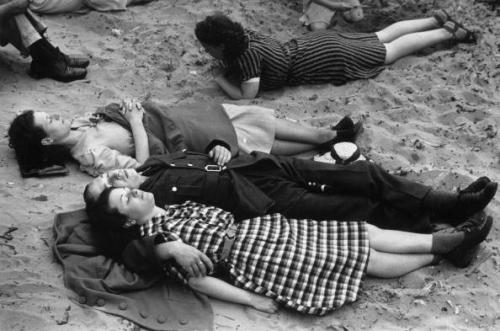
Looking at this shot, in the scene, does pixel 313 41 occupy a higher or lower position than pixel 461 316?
higher

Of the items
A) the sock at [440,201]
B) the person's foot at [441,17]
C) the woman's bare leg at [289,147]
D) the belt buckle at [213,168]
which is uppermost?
the person's foot at [441,17]

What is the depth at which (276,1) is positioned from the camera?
6188mm

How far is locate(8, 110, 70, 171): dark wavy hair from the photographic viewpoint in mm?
4027

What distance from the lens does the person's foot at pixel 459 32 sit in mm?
5438

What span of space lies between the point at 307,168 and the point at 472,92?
1.75m

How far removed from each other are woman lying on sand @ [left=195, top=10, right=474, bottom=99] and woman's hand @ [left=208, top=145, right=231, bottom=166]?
1120mm

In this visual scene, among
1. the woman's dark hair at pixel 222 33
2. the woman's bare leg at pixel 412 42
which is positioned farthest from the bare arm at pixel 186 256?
the woman's bare leg at pixel 412 42

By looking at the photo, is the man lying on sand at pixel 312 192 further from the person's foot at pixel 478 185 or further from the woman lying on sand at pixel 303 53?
the woman lying on sand at pixel 303 53

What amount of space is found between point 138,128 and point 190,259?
3.84 ft

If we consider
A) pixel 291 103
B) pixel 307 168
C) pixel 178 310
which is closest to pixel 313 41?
pixel 291 103

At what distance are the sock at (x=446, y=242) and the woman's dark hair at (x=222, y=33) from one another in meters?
2.05

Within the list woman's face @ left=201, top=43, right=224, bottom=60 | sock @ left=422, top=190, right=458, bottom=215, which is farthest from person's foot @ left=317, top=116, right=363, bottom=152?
woman's face @ left=201, top=43, right=224, bottom=60

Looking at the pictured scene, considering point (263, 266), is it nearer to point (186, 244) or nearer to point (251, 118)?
point (186, 244)

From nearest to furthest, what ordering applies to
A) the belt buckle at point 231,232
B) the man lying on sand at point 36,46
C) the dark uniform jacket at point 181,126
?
the belt buckle at point 231,232 → the dark uniform jacket at point 181,126 → the man lying on sand at point 36,46
